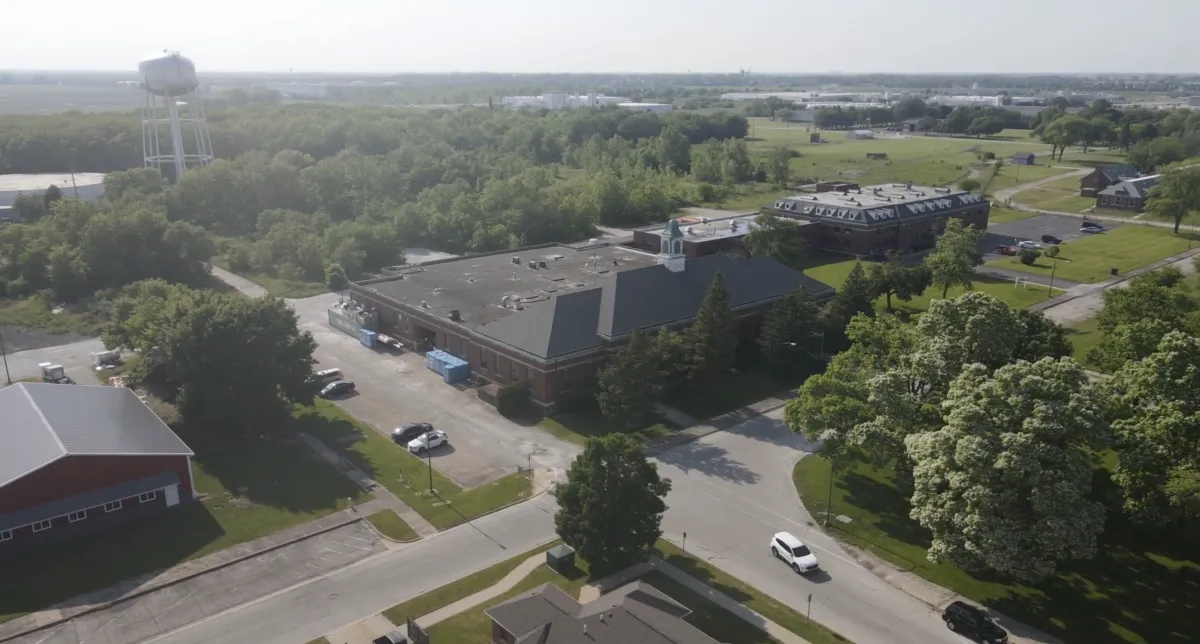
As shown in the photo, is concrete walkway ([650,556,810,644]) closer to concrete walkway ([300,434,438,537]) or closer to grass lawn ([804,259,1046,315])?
concrete walkway ([300,434,438,537])

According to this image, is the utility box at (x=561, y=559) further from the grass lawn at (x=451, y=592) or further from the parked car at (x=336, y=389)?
the parked car at (x=336, y=389)

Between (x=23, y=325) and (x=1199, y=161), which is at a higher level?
(x=1199, y=161)

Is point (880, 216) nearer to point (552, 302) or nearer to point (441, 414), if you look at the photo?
point (552, 302)

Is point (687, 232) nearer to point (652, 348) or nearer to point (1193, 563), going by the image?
point (652, 348)

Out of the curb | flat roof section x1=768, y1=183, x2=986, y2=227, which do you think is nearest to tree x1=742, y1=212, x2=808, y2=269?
flat roof section x1=768, y1=183, x2=986, y2=227

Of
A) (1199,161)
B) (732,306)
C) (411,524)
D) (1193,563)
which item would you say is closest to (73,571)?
(411,524)

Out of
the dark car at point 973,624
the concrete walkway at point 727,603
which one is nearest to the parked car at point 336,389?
the concrete walkway at point 727,603
